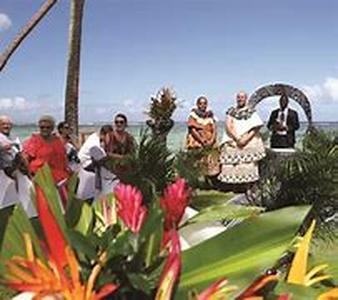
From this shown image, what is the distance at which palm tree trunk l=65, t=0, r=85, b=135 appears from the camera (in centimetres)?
1077

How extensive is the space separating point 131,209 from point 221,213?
0.20 meters

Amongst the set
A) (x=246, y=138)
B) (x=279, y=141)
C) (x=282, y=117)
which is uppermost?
(x=282, y=117)

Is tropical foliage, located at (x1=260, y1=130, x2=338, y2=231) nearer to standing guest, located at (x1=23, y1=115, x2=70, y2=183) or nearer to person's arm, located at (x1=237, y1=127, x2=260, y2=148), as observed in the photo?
standing guest, located at (x1=23, y1=115, x2=70, y2=183)

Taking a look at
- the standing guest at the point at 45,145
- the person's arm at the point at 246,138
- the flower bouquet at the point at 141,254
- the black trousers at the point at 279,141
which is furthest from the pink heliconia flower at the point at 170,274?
the black trousers at the point at 279,141

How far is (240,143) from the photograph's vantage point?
6914mm

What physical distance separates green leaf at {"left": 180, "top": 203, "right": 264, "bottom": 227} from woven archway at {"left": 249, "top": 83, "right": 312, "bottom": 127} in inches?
385

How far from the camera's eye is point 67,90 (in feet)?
36.1

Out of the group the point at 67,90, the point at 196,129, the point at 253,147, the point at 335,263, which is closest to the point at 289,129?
Answer: the point at 196,129

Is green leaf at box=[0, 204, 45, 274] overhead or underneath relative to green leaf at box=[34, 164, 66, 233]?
underneath

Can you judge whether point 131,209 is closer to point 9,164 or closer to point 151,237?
point 151,237

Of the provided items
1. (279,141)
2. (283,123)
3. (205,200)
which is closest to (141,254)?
(205,200)

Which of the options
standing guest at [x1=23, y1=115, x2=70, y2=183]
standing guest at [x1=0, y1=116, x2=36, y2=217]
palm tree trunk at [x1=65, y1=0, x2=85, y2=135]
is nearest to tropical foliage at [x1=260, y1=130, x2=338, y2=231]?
standing guest at [x1=0, y1=116, x2=36, y2=217]

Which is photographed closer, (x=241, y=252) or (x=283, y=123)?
(x=241, y=252)

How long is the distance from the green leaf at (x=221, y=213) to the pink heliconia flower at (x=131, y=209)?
11 cm
